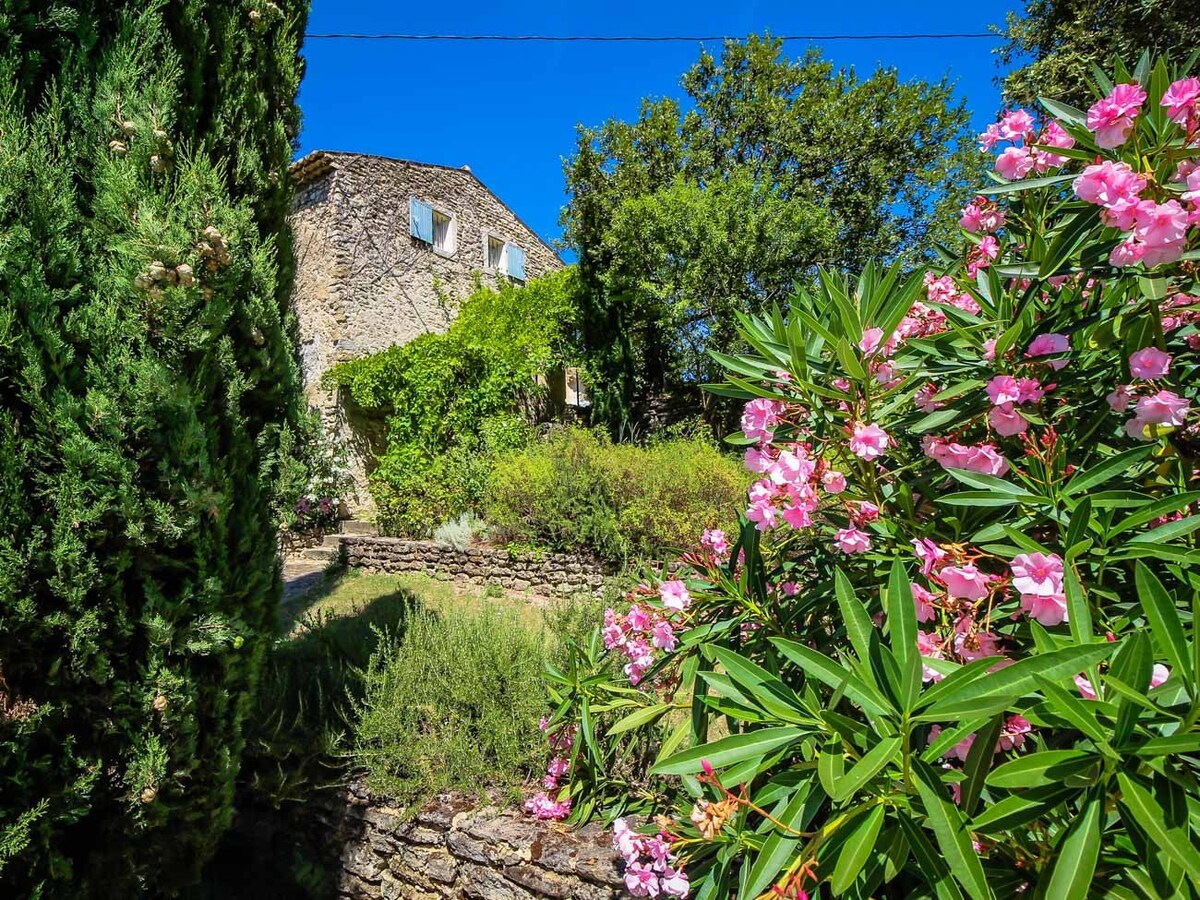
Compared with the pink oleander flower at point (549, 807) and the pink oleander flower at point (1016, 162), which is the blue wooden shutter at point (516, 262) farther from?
the pink oleander flower at point (1016, 162)

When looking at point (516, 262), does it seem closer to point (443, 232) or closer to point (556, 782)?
point (443, 232)

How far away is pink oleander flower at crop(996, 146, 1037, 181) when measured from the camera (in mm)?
1567

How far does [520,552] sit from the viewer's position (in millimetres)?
7688

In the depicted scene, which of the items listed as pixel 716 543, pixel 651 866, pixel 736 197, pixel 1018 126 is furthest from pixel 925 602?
pixel 736 197

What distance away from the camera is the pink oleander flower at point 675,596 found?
68.0 inches

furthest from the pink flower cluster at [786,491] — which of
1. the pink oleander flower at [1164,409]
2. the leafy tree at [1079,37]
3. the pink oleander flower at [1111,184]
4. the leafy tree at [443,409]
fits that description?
the leafy tree at [1079,37]

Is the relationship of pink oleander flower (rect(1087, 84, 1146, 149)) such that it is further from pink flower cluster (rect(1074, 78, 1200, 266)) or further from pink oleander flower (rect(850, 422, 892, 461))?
pink oleander flower (rect(850, 422, 892, 461))

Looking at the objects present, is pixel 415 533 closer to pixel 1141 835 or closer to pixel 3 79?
pixel 3 79

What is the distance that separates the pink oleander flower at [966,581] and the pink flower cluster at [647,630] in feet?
2.32

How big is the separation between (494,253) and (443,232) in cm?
155

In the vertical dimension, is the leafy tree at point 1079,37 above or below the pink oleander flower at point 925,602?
above

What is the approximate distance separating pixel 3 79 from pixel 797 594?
297cm

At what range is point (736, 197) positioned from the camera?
34.6 ft

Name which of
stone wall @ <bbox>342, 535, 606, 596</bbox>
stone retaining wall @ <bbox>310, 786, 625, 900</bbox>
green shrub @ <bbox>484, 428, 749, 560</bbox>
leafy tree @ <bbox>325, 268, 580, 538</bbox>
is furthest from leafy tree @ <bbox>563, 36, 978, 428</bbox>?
stone retaining wall @ <bbox>310, 786, 625, 900</bbox>
